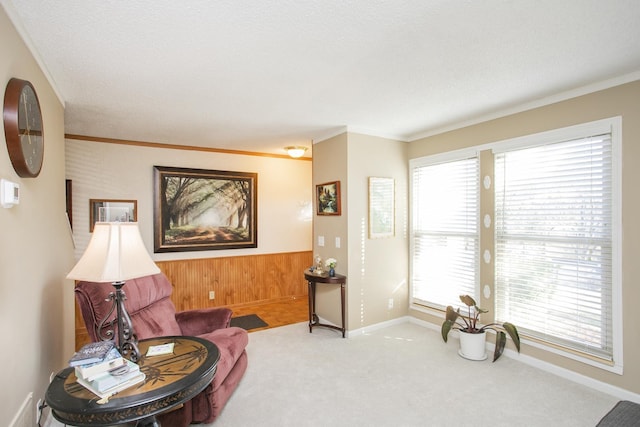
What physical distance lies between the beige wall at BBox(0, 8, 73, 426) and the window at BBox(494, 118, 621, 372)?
12.6 ft

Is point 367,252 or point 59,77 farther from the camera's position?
point 367,252

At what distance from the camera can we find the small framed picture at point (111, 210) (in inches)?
163

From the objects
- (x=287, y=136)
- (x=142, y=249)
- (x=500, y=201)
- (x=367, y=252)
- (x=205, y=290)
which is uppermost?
(x=287, y=136)

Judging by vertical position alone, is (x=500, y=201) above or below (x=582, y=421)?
above

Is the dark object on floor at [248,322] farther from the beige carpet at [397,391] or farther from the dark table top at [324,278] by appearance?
the dark table top at [324,278]

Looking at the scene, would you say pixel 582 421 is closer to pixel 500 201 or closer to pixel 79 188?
pixel 500 201

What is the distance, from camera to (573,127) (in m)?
2.76

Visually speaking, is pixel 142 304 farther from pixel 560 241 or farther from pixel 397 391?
pixel 560 241

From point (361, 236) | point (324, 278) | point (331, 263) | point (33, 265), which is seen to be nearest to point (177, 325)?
point (33, 265)

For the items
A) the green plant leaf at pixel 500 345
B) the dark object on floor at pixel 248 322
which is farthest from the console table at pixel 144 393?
the green plant leaf at pixel 500 345

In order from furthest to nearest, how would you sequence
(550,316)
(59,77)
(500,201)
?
(500,201), (550,316), (59,77)

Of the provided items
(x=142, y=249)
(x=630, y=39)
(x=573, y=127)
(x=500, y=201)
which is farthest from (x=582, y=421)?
(x=142, y=249)

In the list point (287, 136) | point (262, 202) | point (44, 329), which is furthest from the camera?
point (262, 202)

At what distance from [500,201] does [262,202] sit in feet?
11.5
